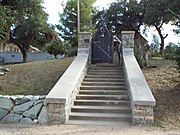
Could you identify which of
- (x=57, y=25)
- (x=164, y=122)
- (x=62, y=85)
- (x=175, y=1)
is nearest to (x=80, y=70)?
(x=62, y=85)

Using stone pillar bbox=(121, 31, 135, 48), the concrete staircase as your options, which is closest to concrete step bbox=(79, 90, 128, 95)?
the concrete staircase

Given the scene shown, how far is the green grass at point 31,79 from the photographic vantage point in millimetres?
8383

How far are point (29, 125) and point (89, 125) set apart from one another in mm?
1474

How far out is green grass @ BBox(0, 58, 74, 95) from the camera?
8.38 m

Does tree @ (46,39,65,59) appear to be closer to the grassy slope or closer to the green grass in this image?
the green grass

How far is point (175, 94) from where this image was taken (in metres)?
7.95

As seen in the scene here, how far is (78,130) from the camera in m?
5.80

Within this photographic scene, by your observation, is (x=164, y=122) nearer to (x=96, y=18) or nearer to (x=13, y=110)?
(x=13, y=110)

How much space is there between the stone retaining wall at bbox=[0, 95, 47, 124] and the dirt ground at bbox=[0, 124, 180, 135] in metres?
Result: 0.33

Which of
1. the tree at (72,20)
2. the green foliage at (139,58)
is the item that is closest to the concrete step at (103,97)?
the green foliage at (139,58)

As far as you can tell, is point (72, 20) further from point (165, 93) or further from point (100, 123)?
point (100, 123)

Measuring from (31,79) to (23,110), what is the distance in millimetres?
2893

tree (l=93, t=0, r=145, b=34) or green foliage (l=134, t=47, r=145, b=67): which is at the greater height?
tree (l=93, t=0, r=145, b=34)

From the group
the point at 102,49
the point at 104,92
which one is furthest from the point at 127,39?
the point at 104,92
